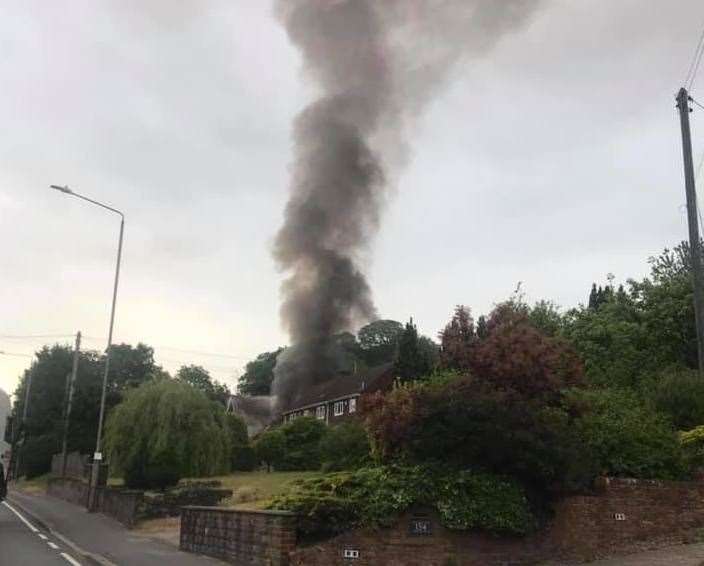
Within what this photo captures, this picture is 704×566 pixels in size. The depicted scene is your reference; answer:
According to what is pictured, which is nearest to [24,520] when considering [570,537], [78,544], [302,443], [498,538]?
[78,544]

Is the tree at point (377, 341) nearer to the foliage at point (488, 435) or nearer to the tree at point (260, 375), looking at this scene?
the tree at point (260, 375)

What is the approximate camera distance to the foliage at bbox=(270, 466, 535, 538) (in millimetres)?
11789

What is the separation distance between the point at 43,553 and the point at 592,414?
1209 centimetres

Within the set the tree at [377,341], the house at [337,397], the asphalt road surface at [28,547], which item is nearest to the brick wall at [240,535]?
the asphalt road surface at [28,547]

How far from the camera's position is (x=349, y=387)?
6475 centimetres

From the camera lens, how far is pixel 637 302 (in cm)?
3559

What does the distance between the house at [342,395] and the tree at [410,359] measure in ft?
16.3

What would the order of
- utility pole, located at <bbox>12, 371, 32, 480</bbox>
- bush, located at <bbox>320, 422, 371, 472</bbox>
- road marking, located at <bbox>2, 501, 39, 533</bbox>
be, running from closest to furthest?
bush, located at <bbox>320, 422, 371, 472</bbox>
road marking, located at <bbox>2, 501, 39, 533</bbox>
utility pole, located at <bbox>12, 371, 32, 480</bbox>

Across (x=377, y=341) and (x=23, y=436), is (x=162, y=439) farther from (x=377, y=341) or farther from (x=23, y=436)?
(x=377, y=341)

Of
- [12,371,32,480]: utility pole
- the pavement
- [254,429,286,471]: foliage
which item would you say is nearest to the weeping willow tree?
the pavement

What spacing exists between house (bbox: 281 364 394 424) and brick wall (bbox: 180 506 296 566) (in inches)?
1639

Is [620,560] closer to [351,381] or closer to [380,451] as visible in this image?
[380,451]

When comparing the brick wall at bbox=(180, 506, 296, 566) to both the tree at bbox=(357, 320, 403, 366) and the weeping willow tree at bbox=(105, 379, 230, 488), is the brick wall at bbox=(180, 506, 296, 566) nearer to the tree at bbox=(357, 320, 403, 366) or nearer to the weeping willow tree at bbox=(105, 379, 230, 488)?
the weeping willow tree at bbox=(105, 379, 230, 488)

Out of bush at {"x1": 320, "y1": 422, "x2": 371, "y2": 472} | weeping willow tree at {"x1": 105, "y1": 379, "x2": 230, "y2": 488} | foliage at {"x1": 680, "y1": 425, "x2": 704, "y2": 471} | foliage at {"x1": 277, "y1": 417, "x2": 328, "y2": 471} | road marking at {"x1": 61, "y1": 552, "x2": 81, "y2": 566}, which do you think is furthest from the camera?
foliage at {"x1": 277, "y1": 417, "x2": 328, "y2": 471}
